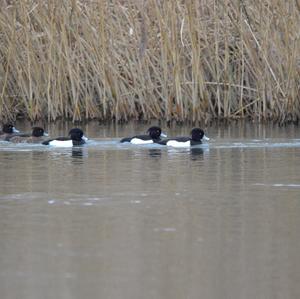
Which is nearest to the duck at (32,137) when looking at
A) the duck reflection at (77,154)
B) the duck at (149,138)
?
the duck reflection at (77,154)

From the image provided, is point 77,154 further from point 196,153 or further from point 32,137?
point 32,137

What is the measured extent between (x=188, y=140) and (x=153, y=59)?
2.84m

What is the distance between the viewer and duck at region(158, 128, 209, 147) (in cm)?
1362

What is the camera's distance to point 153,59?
53.0 ft

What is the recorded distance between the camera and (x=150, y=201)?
29.6 ft

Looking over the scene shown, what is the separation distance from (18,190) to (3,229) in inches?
74.9

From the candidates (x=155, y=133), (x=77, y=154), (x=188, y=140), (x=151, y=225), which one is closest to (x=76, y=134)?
(x=77, y=154)

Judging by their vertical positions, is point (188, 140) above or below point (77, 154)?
above

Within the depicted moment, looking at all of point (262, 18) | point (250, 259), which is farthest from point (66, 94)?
point (250, 259)

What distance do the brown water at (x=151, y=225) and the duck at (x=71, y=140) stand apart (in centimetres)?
90

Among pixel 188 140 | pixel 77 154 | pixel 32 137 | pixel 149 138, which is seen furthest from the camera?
pixel 32 137

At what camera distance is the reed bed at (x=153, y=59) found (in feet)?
50.2

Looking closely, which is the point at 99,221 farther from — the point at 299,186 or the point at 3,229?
the point at 299,186

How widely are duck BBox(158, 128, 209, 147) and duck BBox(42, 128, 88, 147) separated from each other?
37.2 inches
